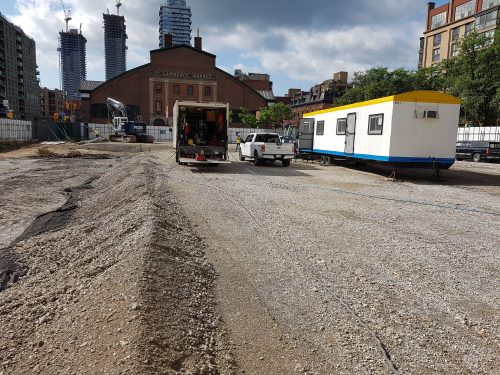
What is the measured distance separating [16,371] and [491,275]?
18.2 ft

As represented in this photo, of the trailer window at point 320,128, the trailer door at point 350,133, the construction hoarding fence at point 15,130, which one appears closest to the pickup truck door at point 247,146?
the trailer window at point 320,128

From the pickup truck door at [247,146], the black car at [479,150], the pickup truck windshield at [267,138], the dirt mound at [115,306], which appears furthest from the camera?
the black car at [479,150]

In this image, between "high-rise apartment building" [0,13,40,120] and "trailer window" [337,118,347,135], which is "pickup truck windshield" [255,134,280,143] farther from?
"high-rise apartment building" [0,13,40,120]

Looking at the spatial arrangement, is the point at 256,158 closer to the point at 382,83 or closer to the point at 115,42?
the point at 382,83

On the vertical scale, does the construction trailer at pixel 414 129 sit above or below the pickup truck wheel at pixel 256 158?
above

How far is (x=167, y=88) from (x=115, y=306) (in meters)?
69.2

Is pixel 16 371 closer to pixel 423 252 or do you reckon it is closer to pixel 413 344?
pixel 413 344

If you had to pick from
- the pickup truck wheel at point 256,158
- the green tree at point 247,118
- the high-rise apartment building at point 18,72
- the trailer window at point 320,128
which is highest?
the high-rise apartment building at point 18,72

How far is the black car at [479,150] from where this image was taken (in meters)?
27.3

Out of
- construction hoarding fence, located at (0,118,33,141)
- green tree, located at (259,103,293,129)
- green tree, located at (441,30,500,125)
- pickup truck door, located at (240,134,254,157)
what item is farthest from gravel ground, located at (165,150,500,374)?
green tree, located at (259,103,293,129)

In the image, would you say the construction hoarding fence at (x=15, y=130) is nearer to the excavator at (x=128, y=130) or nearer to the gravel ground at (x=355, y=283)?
the excavator at (x=128, y=130)

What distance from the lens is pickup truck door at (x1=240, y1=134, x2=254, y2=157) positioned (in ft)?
69.5

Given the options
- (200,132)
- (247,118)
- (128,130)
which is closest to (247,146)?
(200,132)

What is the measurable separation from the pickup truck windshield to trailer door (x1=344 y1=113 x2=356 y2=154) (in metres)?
3.48
